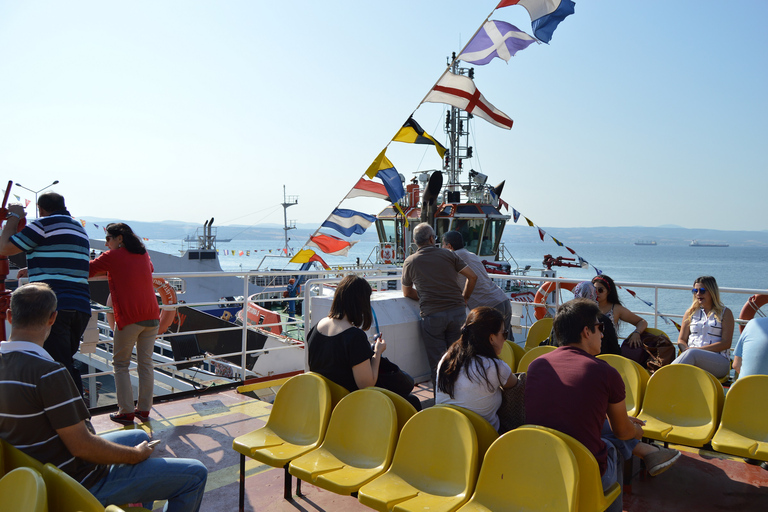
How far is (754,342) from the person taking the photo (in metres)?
3.51

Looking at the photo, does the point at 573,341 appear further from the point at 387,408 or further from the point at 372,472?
the point at 372,472

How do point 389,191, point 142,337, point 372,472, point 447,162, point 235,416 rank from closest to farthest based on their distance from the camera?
point 372,472 < point 142,337 < point 235,416 < point 389,191 < point 447,162

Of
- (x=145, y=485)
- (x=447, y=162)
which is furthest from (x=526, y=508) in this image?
(x=447, y=162)

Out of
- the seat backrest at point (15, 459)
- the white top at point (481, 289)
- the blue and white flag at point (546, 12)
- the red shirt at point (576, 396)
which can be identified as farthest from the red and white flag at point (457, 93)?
the seat backrest at point (15, 459)

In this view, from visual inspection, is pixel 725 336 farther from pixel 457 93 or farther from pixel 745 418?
pixel 457 93

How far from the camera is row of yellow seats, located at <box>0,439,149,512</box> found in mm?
1659

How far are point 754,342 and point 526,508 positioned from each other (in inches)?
91.8

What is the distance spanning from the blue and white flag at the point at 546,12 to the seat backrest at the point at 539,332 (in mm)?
3923

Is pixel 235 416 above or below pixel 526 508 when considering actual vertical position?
below

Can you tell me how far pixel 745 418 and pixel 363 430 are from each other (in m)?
2.18

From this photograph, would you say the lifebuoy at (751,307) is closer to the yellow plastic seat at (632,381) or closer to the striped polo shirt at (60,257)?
the yellow plastic seat at (632,381)

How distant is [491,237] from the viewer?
17.4 m

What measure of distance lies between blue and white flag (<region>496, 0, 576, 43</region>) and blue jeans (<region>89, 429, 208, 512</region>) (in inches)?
255

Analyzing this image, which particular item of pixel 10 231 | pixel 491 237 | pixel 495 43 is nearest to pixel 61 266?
pixel 10 231
